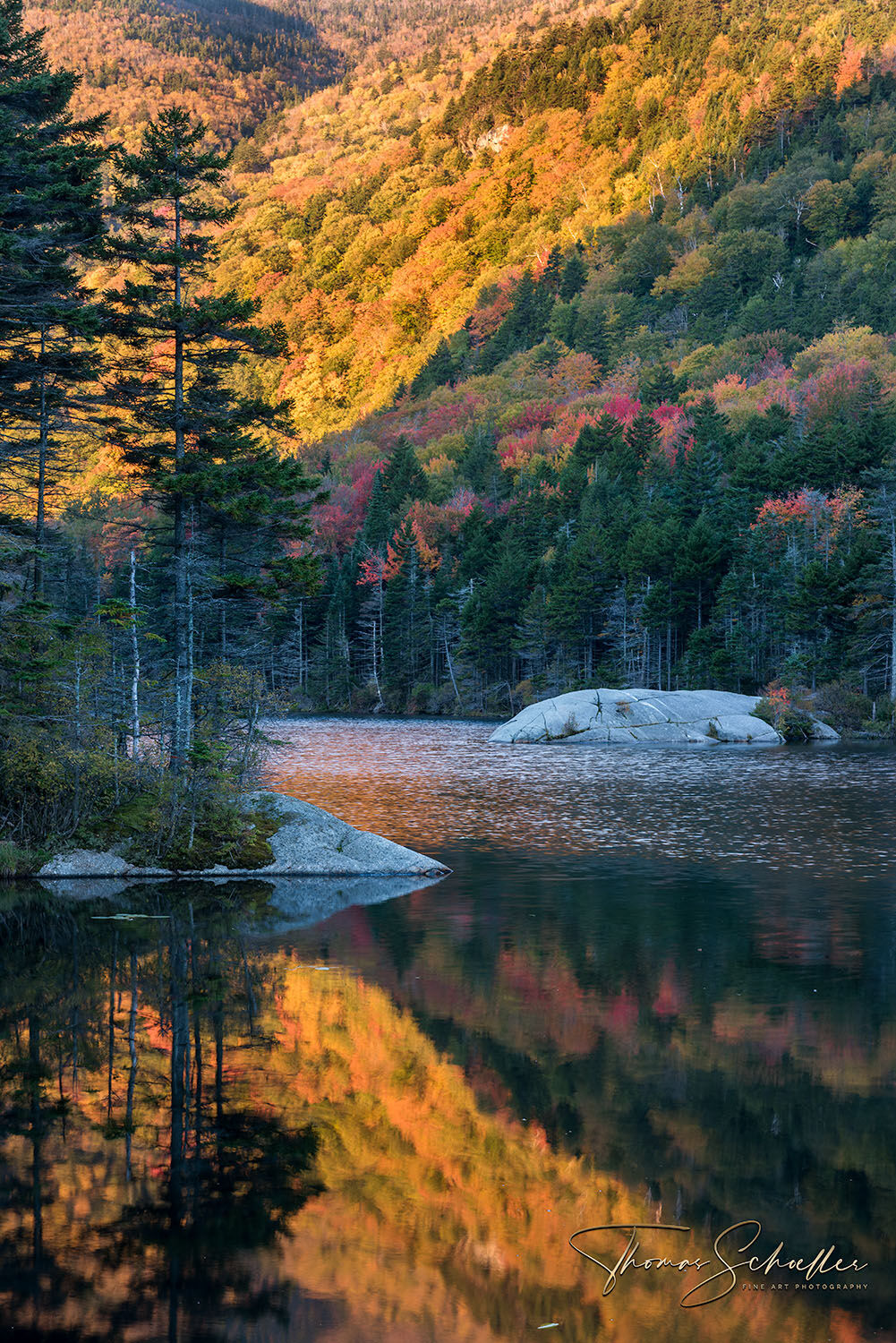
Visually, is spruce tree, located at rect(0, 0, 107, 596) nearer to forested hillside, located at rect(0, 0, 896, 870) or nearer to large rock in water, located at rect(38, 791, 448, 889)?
forested hillside, located at rect(0, 0, 896, 870)

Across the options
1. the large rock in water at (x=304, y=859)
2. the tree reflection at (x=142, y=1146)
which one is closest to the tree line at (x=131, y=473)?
the large rock in water at (x=304, y=859)

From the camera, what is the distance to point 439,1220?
8.86 m

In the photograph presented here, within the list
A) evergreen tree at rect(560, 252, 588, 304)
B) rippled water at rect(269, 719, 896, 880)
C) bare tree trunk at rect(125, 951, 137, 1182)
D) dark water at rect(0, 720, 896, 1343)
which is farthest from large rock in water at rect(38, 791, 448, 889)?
evergreen tree at rect(560, 252, 588, 304)

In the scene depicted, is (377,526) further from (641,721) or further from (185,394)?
(185,394)

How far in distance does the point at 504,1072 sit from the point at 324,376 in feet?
606

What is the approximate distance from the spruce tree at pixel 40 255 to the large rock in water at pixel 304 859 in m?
6.69

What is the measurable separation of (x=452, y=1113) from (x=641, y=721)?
45368 mm

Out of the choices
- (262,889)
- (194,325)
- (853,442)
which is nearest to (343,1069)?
(262,889)

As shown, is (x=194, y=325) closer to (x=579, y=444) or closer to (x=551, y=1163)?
(x=551, y=1163)

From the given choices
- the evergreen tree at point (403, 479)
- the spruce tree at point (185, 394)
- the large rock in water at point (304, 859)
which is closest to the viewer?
the large rock in water at point (304, 859)

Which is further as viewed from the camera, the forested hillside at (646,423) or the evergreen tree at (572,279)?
the evergreen tree at (572,279)

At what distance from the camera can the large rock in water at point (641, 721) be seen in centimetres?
5466

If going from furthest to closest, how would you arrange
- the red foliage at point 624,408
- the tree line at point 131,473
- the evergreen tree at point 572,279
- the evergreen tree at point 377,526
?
the evergreen tree at point 572,279 → the red foliage at point 624,408 → the evergreen tree at point 377,526 → the tree line at point 131,473

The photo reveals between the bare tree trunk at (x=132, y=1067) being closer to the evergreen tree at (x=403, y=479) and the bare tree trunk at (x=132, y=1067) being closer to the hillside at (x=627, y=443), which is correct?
the hillside at (x=627, y=443)
